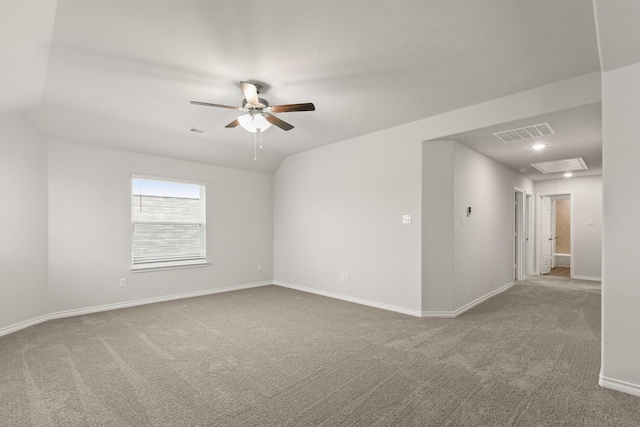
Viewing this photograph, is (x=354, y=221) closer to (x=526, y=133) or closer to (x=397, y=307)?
(x=397, y=307)

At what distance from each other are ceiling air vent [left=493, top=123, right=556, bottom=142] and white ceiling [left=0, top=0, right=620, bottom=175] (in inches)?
4.8

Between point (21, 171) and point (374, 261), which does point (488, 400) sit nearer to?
point (374, 261)

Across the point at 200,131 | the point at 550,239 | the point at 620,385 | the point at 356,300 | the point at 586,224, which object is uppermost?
the point at 200,131

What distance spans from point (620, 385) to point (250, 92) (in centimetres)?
389

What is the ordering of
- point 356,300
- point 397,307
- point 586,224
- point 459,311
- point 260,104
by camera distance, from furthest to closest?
point 586,224, point 356,300, point 397,307, point 459,311, point 260,104

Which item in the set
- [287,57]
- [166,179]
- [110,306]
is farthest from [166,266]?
[287,57]

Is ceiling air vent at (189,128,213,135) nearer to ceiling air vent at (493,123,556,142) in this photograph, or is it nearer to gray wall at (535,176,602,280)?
ceiling air vent at (493,123,556,142)

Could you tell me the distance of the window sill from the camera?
5.07m

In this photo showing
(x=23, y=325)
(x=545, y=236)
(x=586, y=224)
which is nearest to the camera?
(x=23, y=325)

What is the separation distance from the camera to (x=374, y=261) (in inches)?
196

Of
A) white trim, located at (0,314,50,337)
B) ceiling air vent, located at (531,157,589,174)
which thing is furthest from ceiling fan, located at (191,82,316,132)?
ceiling air vent, located at (531,157,589,174)

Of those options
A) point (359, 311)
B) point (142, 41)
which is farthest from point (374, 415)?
point (142, 41)

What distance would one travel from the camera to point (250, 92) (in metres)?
3.02

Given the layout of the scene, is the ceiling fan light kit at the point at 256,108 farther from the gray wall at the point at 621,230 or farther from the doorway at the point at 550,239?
the doorway at the point at 550,239
